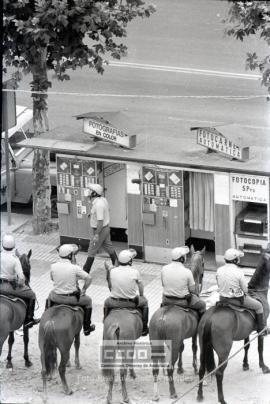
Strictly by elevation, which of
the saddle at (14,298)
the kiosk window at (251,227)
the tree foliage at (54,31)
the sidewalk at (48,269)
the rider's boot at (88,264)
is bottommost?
the sidewalk at (48,269)

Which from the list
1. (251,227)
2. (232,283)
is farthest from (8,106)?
(232,283)

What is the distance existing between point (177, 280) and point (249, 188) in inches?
180

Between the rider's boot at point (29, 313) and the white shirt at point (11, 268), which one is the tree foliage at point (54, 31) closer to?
the white shirt at point (11, 268)

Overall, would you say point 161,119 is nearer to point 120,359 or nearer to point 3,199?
point 3,199

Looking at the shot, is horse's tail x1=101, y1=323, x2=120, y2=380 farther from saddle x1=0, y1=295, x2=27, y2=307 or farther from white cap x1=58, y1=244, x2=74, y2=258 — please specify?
saddle x1=0, y1=295, x2=27, y2=307

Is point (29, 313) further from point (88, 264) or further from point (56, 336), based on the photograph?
point (88, 264)

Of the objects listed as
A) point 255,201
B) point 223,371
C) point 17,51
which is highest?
point 17,51

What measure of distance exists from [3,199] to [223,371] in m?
9.45

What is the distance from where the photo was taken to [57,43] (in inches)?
916

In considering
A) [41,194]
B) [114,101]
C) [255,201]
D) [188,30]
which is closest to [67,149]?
[41,194]

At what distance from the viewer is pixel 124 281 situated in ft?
60.5

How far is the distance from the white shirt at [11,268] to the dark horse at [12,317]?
0.35m

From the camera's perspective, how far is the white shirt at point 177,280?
60.7 ft

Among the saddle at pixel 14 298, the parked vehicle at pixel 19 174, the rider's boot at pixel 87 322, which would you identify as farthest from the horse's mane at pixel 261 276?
the parked vehicle at pixel 19 174
